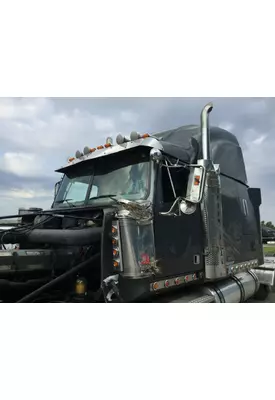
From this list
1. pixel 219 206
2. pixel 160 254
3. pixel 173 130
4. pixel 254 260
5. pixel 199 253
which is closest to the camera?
pixel 160 254

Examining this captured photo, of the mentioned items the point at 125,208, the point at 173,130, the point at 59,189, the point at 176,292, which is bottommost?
the point at 176,292

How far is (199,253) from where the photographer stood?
4535 mm

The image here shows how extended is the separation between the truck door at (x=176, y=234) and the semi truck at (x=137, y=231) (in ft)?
0.04

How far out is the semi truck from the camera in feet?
11.9

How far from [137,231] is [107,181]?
1171 mm

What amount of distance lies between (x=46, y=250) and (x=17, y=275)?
1.41 feet

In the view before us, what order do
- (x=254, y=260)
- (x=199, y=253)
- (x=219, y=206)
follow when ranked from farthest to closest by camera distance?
(x=254, y=260) < (x=219, y=206) < (x=199, y=253)

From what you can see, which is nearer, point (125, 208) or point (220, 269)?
point (125, 208)

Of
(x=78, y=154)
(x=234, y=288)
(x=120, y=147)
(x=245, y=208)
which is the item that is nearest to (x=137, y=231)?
(x=120, y=147)

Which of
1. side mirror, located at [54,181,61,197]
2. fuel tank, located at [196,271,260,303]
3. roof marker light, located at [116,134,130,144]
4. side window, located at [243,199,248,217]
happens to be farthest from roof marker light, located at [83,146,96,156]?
side window, located at [243,199,248,217]

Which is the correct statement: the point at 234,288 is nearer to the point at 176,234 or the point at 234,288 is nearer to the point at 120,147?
the point at 176,234

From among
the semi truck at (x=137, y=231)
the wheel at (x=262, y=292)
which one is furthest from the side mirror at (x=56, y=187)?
the wheel at (x=262, y=292)

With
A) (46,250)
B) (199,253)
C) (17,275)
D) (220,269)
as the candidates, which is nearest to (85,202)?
(46,250)

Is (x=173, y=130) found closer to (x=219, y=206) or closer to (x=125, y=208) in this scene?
(x=219, y=206)
